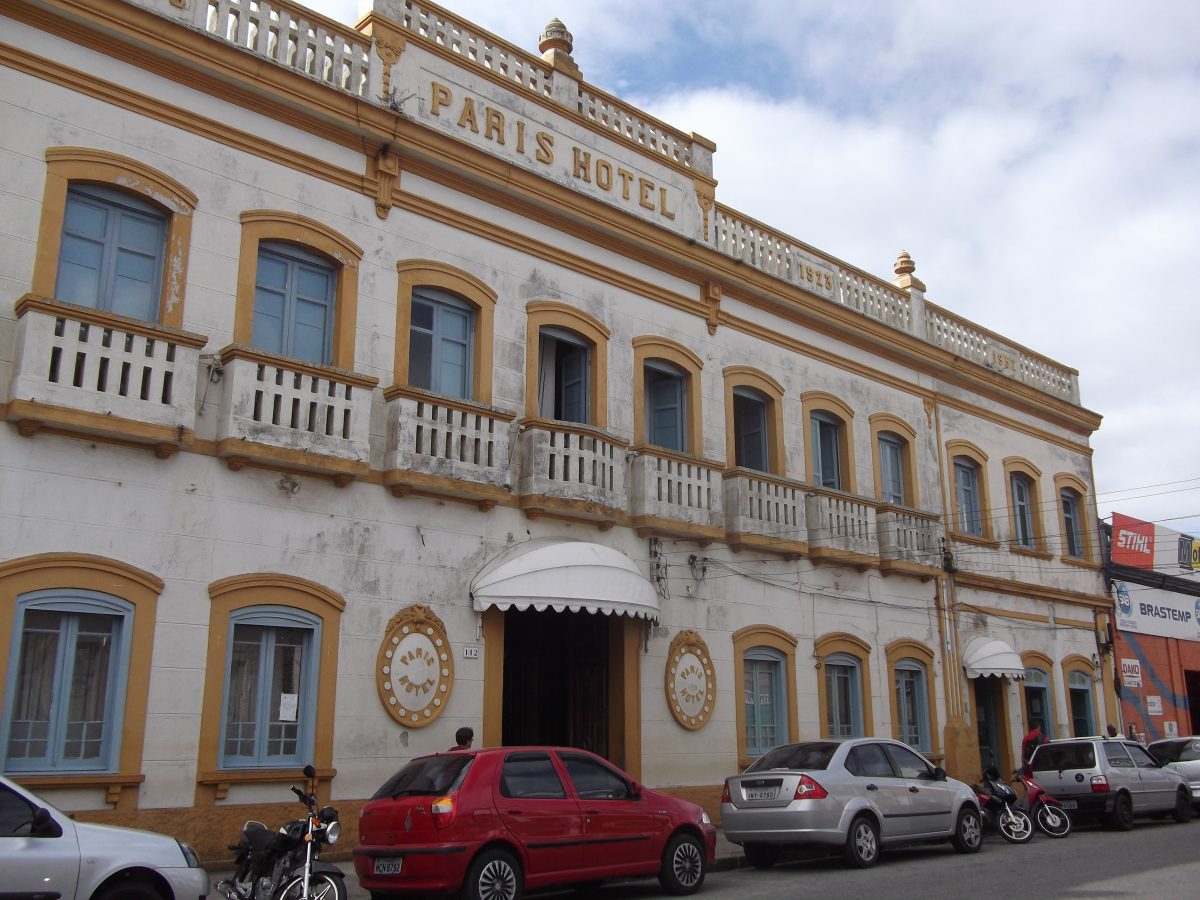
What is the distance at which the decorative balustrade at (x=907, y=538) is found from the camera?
19.6 meters

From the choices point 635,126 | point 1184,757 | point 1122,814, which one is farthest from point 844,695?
point 635,126

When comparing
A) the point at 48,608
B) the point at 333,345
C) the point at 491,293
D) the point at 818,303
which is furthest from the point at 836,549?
the point at 48,608

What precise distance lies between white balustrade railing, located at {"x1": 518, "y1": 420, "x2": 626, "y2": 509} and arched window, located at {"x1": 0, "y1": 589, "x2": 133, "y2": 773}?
529 centimetres

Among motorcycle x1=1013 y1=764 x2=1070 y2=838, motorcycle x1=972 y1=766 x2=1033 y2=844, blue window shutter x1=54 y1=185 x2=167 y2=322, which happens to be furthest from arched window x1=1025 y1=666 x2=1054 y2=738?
blue window shutter x1=54 y1=185 x2=167 y2=322

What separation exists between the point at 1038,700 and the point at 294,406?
17831mm

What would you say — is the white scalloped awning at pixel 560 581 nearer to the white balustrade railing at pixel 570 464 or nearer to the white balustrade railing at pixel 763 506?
the white balustrade railing at pixel 570 464

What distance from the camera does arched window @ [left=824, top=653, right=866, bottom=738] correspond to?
18.4 metres

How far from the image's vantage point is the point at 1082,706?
24531 millimetres

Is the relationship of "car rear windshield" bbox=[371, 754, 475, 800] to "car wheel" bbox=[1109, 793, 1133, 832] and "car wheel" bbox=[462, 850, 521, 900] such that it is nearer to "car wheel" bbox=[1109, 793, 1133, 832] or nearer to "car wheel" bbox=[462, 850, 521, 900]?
"car wheel" bbox=[462, 850, 521, 900]

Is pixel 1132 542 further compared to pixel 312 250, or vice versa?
pixel 1132 542

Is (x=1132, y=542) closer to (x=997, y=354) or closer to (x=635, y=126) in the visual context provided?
(x=997, y=354)

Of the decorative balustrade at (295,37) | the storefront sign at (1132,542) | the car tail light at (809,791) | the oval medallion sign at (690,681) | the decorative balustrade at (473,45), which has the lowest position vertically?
the car tail light at (809,791)

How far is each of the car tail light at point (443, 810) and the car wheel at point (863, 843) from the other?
5.08 m

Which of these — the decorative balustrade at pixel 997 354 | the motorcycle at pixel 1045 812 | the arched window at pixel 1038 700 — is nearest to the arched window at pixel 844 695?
the motorcycle at pixel 1045 812
